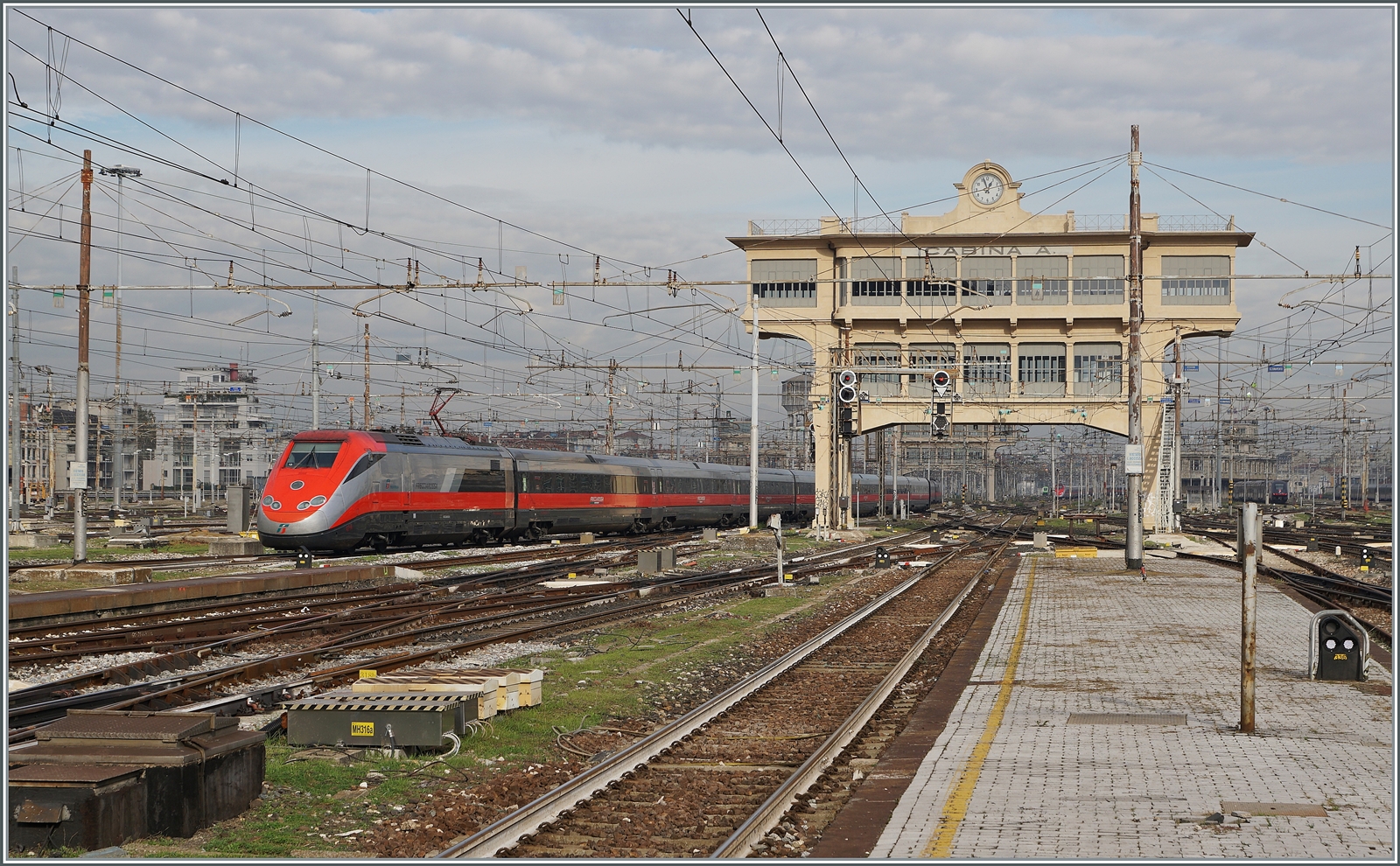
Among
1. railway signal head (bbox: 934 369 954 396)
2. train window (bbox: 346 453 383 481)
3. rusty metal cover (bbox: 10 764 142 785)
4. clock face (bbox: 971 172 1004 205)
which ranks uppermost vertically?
clock face (bbox: 971 172 1004 205)

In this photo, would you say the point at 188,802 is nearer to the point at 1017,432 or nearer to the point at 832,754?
Answer: the point at 832,754

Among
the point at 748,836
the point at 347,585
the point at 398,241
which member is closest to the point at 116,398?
the point at 398,241

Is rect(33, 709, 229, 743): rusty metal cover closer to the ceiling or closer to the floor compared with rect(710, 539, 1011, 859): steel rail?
closer to the ceiling

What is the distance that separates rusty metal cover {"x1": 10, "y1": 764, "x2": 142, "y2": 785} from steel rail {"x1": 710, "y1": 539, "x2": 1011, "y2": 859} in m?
3.82

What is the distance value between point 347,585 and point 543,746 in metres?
17.5

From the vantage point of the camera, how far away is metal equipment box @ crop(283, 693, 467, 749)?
428 inches

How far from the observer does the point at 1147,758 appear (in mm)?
10586

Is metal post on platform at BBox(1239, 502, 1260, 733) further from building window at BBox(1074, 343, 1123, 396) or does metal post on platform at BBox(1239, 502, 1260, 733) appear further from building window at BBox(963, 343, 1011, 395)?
building window at BBox(1074, 343, 1123, 396)

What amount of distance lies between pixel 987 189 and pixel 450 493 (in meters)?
31.0

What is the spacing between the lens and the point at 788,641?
65.1ft

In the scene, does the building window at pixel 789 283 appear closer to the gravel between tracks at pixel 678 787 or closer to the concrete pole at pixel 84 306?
the concrete pole at pixel 84 306

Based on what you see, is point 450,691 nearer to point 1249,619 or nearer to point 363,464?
point 1249,619

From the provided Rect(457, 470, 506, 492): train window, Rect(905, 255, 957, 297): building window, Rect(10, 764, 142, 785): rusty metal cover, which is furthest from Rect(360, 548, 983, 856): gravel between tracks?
Rect(905, 255, 957, 297): building window

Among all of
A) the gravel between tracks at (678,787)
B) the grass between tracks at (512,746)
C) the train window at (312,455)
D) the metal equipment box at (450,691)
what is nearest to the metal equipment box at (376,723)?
the grass between tracks at (512,746)
